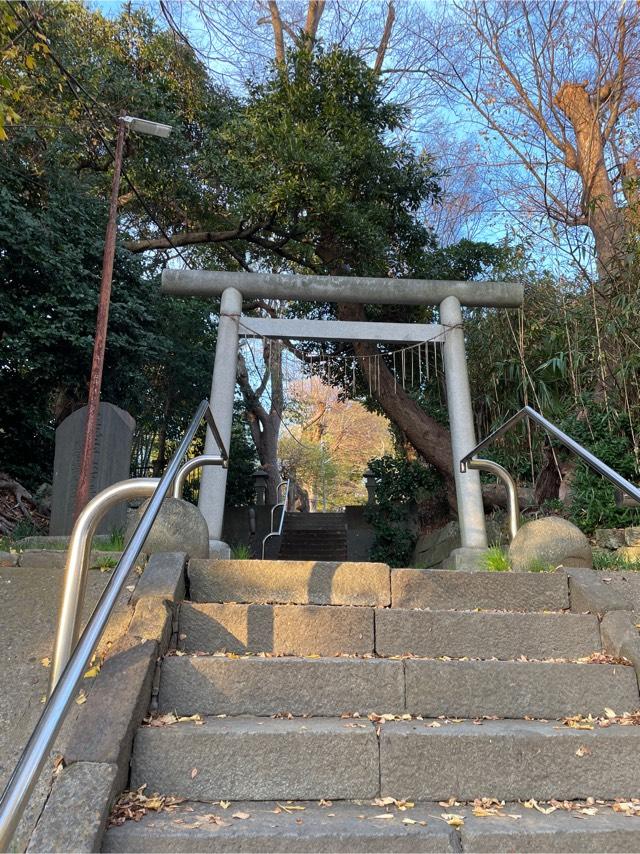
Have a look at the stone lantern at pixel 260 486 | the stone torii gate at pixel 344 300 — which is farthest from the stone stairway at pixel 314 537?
the stone torii gate at pixel 344 300

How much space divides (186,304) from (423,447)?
205 inches

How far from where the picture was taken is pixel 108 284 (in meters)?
6.20

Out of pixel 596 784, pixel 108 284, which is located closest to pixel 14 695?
pixel 596 784

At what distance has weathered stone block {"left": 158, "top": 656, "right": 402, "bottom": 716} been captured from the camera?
7.10ft

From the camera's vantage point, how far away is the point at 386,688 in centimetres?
224

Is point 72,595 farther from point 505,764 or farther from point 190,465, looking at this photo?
point 190,465

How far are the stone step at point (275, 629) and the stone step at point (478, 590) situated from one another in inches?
16.6

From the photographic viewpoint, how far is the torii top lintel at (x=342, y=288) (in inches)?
217

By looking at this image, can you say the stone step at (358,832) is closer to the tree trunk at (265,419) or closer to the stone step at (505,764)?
the stone step at (505,764)

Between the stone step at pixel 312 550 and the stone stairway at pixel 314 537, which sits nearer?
the stone step at pixel 312 550

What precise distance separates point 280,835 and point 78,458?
5.15 metres

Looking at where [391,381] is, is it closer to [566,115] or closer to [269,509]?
[566,115]

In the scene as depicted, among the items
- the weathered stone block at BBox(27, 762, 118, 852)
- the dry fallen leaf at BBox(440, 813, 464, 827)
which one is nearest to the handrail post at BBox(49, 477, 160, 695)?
the weathered stone block at BBox(27, 762, 118, 852)

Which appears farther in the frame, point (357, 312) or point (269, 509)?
point (269, 509)
